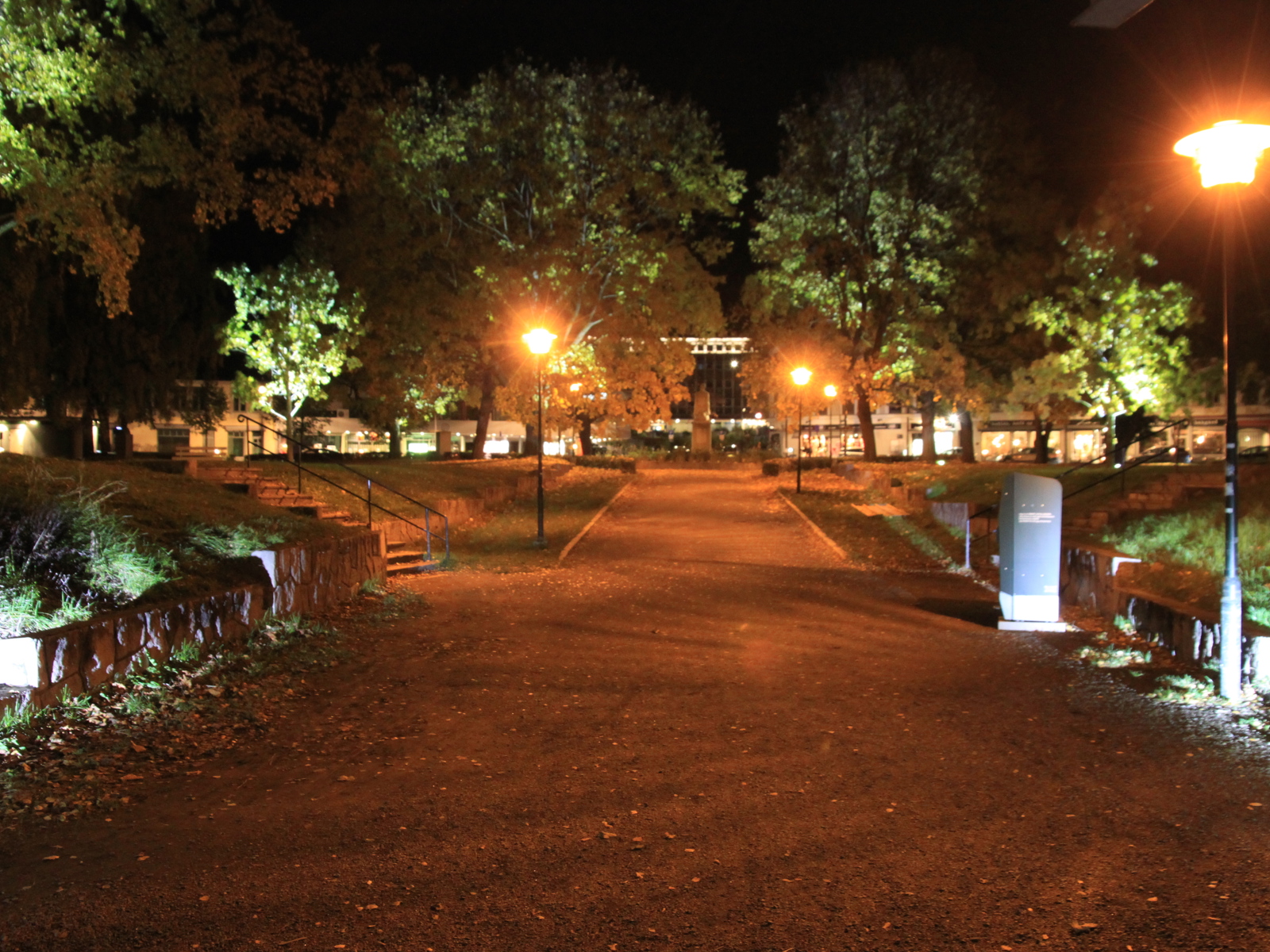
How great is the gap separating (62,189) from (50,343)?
69.9 feet

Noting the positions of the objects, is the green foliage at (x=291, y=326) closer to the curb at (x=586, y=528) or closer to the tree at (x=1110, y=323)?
the curb at (x=586, y=528)

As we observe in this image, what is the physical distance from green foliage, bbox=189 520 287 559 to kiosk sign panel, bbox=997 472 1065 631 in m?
8.45

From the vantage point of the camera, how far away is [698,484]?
3145cm

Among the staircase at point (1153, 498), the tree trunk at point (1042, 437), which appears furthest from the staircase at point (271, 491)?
the tree trunk at point (1042, 437)

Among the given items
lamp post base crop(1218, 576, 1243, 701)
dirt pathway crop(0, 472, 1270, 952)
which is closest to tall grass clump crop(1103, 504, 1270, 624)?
lamp post base crop(1218, 576, 1243, 701)

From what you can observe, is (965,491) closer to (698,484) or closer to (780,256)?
(698,484)

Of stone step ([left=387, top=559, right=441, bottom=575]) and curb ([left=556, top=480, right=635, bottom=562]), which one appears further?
curb ([left=556, top=480, right=635, bottom=562])

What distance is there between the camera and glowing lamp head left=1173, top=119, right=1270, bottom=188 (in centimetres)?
722

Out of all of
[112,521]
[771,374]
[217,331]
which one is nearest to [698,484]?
[771,374]

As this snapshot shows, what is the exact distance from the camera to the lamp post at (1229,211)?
23.8ft

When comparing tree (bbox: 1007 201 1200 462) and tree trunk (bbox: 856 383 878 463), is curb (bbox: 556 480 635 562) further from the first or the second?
tree (bbox: 1007 201 1200 462)

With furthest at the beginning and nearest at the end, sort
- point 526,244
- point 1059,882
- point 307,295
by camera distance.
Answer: point 307,295
point 526,244
point 1059,882

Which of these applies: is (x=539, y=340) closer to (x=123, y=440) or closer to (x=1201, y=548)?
(x=1201, y=548)

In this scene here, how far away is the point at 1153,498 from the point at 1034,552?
6.82 meters
